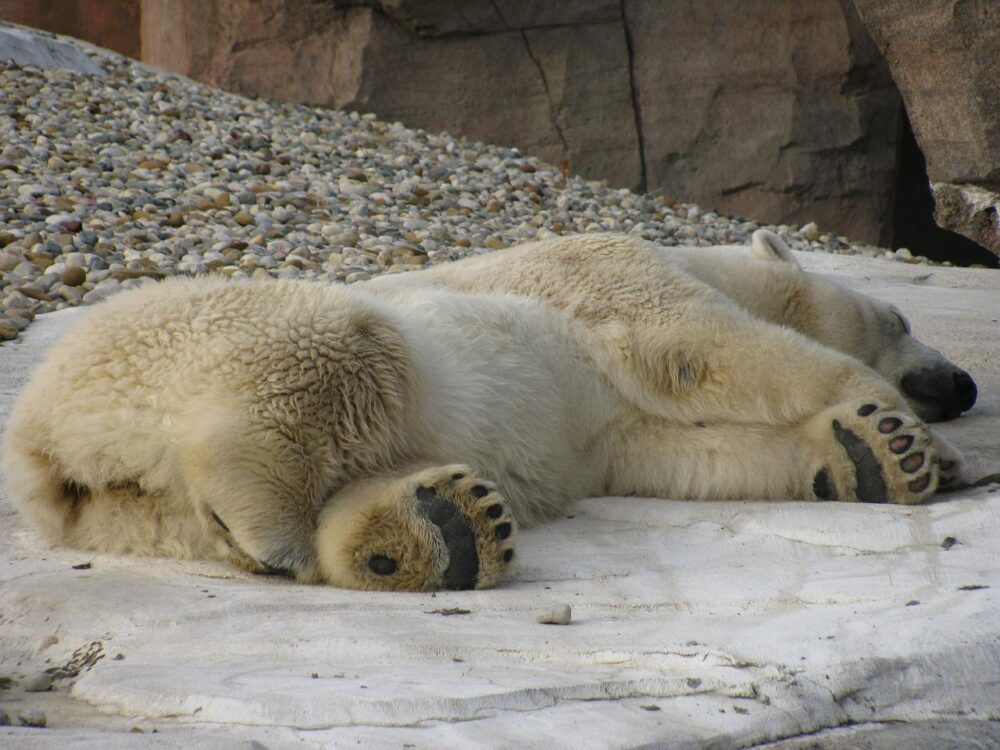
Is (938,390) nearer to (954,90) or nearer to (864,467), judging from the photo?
(864,467)

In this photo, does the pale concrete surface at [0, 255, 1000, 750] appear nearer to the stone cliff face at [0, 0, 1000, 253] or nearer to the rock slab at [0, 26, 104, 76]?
the stone cliff face at [0, 0, 1000, 253]

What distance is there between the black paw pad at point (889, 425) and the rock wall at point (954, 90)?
2.81 metres

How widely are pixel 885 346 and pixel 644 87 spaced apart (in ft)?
23.1

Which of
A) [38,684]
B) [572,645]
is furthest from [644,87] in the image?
[38,684]

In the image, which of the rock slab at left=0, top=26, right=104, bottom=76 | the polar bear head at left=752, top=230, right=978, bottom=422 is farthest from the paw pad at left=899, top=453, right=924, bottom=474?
the rock slab at left=0, top=26, right=104, bottom=76

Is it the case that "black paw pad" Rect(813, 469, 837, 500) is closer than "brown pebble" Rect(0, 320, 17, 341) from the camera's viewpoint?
Yes

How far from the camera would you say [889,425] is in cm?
295

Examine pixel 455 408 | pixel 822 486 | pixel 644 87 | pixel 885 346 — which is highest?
pixel 644 87

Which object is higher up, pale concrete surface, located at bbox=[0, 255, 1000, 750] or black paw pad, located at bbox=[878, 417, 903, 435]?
black paw pad, located at bbox=[878, 417, 903, 435]

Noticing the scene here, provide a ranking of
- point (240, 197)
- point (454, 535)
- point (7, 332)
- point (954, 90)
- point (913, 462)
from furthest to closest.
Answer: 1. point (240, 197)
2. point (954, 90)
3. point (7, 332)
4. point (913, 462)
5. point (454, 535)

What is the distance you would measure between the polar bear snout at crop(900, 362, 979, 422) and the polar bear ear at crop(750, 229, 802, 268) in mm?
575

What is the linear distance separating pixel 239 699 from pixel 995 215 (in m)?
4.83

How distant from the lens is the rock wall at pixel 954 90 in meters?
5.14

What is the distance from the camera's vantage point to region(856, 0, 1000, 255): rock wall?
16.9ft
